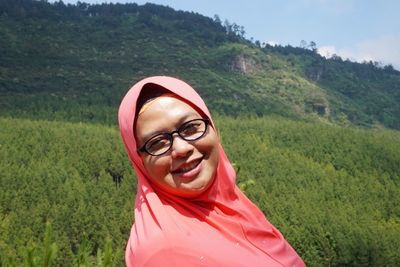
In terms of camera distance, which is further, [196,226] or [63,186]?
[63,186]

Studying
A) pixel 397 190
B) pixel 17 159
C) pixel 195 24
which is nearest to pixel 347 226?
pixel 397 190

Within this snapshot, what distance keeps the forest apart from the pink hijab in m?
1.07

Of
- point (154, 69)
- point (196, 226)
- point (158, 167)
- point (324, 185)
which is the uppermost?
point (158, 167)

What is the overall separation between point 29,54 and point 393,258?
7712 cm

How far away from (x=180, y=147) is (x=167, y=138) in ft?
0.24

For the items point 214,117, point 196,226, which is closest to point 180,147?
point 196,226

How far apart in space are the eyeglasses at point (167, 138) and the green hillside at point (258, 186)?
2849 cm

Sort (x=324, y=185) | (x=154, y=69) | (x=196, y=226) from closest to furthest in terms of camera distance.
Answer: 1. (x=196, y=226)
2. (x=324, y=185)
3. (x=154, y=69)

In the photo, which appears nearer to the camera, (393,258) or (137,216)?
(137,216)

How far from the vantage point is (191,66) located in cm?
10069

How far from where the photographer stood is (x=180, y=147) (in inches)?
70.3

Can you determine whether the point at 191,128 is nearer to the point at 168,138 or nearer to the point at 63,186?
the point at 168,138

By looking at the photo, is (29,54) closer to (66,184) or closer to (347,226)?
(66,184)

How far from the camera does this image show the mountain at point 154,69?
82375 millimetres
